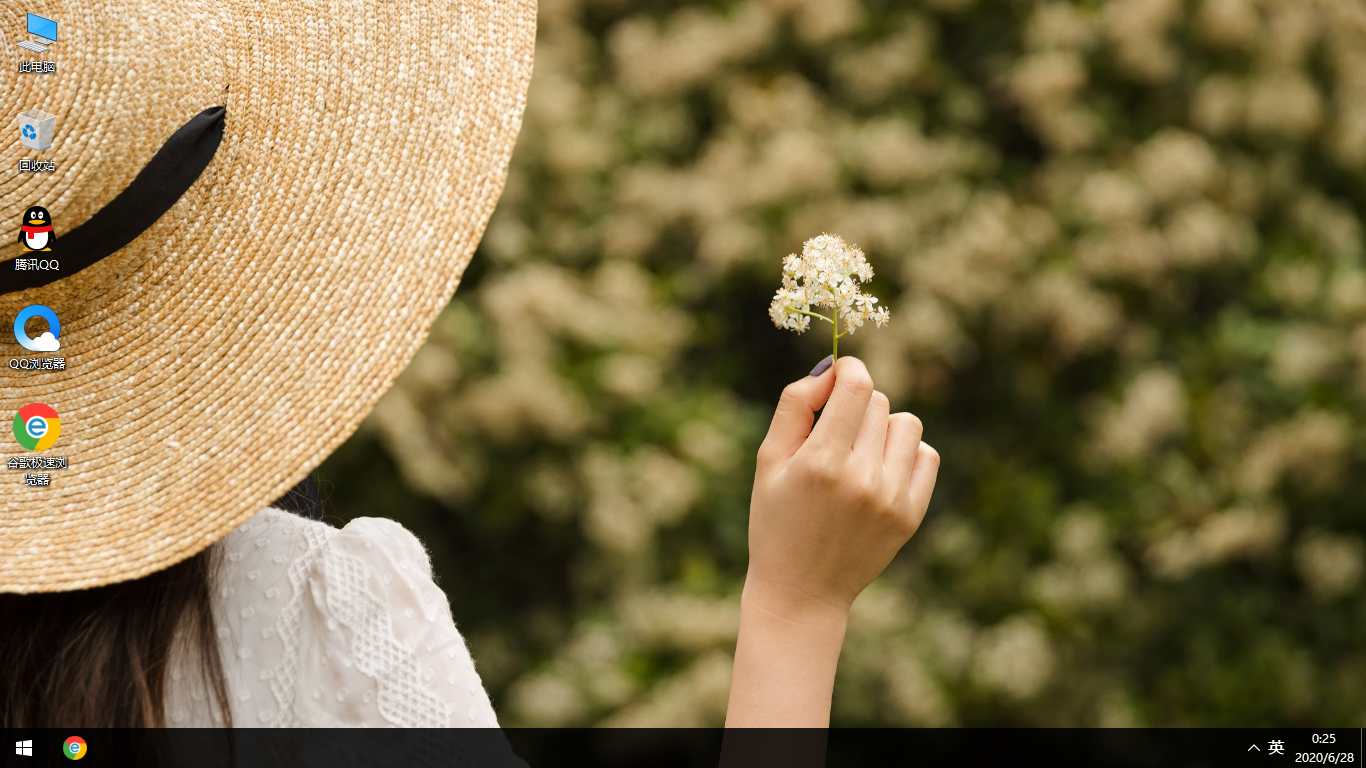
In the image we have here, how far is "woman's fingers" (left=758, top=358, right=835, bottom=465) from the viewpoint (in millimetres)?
845

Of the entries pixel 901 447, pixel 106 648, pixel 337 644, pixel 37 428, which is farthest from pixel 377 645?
pixel 901 447

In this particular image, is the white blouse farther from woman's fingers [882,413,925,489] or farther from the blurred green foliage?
the blurred green foliage

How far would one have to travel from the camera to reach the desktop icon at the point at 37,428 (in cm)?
77

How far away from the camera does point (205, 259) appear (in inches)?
30.7

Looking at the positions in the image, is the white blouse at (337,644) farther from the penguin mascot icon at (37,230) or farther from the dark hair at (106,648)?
the penguin mascot icon at (37,230)

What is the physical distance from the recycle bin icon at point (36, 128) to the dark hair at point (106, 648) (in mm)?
309

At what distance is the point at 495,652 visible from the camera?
2607 millimetres

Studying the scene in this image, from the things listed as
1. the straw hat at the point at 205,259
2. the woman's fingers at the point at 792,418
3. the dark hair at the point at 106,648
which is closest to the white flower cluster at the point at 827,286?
the woman's fingers at the point at 792,418

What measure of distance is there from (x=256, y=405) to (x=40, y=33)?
1.03 ft

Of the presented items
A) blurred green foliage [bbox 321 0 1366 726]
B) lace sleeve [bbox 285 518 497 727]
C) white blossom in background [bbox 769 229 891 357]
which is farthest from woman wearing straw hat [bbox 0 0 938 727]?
blurred green foliage [bbox 321 0 1366 726]

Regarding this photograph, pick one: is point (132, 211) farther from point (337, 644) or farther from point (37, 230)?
point (337, 644)

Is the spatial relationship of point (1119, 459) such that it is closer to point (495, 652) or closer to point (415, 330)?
point (495, 652)

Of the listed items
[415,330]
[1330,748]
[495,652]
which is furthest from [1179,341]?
[415,330]

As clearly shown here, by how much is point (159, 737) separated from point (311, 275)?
34 cm
